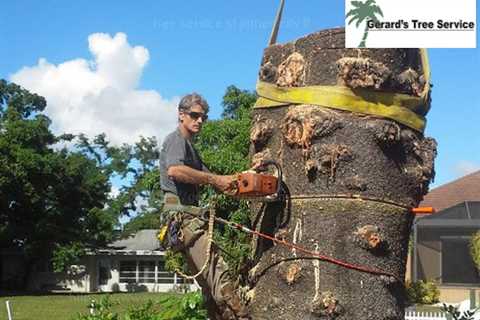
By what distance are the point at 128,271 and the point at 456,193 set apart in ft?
83.1

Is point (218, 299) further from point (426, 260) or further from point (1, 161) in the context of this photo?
point (1, 161)

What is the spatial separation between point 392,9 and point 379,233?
4.41 feet

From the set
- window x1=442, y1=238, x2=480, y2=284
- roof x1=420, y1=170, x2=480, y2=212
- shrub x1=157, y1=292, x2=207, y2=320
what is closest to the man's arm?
shrub x1=157, y1=292, x2=207, y2=320

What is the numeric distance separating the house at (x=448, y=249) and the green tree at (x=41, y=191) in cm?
2379

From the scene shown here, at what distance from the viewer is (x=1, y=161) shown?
43.1 m

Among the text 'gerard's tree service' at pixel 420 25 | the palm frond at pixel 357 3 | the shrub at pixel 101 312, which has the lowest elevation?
the shrub at pixel 101 312

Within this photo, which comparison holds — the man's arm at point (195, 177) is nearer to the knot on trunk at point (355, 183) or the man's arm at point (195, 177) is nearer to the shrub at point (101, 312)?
the knot on trunk at point (355, 183)

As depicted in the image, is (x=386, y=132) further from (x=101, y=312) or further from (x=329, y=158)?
(x=101, y=312)

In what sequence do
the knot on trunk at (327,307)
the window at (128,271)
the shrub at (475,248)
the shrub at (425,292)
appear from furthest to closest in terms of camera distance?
the window at (128,271)
the shrub at (425,292)
the shrub at (475,248)
the knot on trunk at (327,307)

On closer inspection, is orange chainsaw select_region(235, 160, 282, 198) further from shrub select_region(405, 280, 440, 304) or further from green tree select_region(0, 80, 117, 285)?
green tree select_region(0, 80, 117, 285)

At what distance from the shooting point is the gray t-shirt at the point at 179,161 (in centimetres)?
429

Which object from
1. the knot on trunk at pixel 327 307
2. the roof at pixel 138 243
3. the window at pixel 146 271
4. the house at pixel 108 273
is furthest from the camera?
the roof at pixel 138 243

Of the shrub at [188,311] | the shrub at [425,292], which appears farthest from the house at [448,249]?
the shrub at [188,311]

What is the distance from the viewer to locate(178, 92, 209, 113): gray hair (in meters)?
4.39
